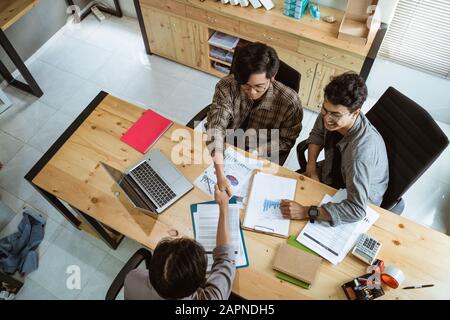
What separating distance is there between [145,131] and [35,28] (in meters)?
2.44

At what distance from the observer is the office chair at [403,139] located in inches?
70.2

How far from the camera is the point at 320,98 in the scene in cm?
316

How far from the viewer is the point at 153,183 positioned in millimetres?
1977

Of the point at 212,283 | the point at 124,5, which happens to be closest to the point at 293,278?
the point at 212,283

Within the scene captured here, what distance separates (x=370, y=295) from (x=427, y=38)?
220 centimetres

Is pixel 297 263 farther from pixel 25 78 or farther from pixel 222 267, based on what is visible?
pixel 25 78

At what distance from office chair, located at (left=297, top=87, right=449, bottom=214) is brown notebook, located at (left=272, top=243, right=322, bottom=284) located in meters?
0.64

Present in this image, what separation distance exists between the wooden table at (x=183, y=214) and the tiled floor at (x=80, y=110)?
46 centimetres

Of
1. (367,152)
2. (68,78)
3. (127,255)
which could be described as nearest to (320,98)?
(367,152)

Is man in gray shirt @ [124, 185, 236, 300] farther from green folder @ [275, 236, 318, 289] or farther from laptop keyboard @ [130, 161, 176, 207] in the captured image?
laptop keyboard @ [130, 161, 176, 207]

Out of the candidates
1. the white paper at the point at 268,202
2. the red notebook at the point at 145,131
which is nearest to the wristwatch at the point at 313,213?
the white paper at the point at 268,202

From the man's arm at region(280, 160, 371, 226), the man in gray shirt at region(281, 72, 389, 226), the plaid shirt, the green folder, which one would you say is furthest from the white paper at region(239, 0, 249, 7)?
the green folder

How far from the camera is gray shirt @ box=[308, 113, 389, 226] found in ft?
→ 5.81

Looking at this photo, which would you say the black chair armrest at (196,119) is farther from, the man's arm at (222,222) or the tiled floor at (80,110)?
the tiled floor at (80,110)
